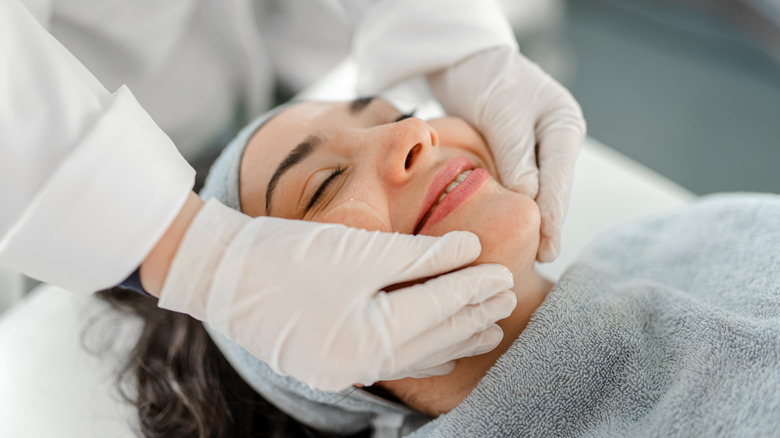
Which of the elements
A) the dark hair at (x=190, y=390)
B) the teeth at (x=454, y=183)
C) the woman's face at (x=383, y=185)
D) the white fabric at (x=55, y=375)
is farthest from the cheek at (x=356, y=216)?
the white fabric at (x=55, y=375)

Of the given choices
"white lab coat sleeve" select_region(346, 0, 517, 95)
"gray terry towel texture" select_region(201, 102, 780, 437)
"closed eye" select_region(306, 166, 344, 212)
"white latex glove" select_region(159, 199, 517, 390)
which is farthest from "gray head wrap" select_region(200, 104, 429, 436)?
"white lab coat sleeve" select_region(346, 0, 517, 95)

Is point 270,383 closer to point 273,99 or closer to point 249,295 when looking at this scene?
point 249,295

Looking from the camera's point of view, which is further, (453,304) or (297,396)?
(297,396)

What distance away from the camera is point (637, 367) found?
2.75 feet

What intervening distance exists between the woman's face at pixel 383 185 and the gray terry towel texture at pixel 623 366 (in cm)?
12

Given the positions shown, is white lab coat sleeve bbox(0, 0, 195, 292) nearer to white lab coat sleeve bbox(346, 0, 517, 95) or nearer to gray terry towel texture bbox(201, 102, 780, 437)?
gray terry towel texture bbox(201, 102, 780, 437)

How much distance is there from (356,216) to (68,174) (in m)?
0.37

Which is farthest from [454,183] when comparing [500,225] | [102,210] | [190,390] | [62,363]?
[62,363]

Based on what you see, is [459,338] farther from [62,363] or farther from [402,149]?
[62,363]

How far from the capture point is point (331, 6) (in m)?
1.56

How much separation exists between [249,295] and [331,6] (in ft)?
3.79

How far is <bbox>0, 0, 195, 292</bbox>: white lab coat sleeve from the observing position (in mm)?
623

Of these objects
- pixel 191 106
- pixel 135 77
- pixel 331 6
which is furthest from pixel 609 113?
pixel 135 77

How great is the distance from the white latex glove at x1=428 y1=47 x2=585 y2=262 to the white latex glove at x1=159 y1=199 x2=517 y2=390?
0.30 m
